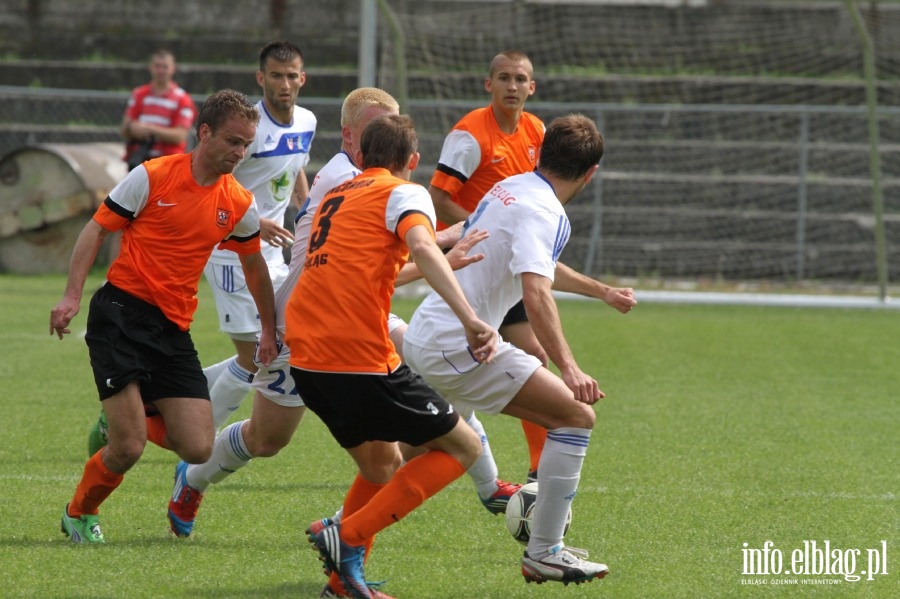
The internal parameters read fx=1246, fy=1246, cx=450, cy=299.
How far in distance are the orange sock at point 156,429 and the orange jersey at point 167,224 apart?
45 centimetres

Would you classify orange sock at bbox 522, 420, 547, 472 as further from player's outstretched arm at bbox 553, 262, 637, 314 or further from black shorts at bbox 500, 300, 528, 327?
player's outstretched arm at bbox 553, 262, 637, 314

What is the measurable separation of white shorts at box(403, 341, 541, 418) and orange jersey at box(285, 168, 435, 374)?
0.37m

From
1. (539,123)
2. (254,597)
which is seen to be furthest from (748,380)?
(254,597)

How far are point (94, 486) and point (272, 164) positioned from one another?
2150mm

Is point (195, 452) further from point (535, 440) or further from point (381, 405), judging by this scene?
point (535, 440)

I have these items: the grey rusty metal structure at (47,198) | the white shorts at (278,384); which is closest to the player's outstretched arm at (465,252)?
the white shorts at (278,384)

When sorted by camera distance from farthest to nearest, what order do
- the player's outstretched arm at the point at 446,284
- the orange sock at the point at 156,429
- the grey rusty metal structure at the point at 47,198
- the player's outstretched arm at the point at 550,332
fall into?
the grey rusty metal structure at the point at 47,198, the orange sock at the point at 156,429, the player's outstretched arm at the point at 550,332, the player's outstretched arm at the point at 446,284

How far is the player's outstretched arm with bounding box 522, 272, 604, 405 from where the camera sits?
4379mm

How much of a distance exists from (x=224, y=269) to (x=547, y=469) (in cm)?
263

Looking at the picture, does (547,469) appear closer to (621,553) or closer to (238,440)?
(621,553)

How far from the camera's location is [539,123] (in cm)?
681

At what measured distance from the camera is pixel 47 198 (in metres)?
15.3

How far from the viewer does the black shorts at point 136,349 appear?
4.91m

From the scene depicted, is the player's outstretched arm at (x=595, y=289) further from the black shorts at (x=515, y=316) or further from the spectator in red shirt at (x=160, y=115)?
the spectator in red shirt at (x=160, y=115)
